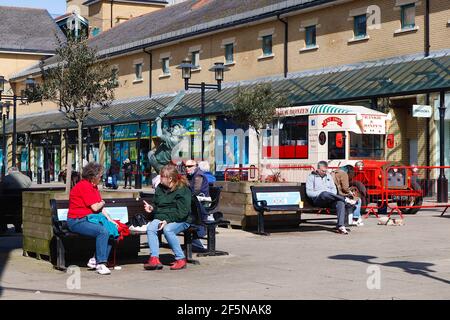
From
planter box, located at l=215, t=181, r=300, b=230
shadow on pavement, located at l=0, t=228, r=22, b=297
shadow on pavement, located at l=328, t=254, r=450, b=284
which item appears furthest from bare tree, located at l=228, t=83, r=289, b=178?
shadow on pavement, located at l=328, t=254, r=450, b=284

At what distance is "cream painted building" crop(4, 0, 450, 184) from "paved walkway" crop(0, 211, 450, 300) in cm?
1513

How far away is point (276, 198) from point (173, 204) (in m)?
5.41

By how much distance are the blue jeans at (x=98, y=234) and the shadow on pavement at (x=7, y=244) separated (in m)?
1.21

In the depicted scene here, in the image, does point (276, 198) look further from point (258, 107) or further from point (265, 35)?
point (265, 35)

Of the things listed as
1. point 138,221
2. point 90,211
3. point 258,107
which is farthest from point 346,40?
point 90,211

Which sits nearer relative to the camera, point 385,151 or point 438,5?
point 385,151

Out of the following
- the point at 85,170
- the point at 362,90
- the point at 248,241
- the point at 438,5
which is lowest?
the point at 248,241

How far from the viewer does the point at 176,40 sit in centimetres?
4853

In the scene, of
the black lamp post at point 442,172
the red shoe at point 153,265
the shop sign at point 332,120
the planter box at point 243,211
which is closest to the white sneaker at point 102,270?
the red shoe at point 153,265

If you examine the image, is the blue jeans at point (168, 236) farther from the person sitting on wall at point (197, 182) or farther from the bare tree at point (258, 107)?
the bare tree at point (258, 107)

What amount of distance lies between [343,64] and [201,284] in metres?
27.3

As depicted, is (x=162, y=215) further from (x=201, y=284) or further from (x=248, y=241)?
(x=248, y=241)

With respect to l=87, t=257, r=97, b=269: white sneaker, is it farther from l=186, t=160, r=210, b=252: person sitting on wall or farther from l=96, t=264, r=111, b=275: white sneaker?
l=186, t=160, r=210, b=252: person sitting on wall
